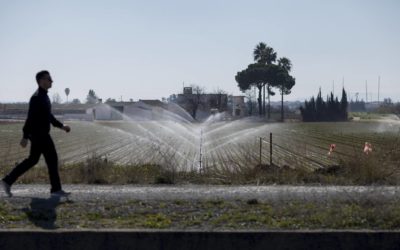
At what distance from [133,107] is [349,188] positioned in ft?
390

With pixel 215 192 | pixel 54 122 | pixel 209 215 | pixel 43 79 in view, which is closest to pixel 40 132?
pixel 54 122

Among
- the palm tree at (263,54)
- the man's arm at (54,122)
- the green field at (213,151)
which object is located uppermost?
the palm tree at (263,54)

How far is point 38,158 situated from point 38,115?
0.69 meters

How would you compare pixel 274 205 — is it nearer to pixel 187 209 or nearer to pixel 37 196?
pixel 187 209

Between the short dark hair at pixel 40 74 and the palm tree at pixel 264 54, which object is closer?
the short dark hair at pixel 40 74

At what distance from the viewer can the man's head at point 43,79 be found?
863 cm

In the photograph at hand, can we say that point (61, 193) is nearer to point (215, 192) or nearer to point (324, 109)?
point (215, 192)

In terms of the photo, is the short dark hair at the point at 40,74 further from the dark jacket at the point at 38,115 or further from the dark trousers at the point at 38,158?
the dark trousers at the point at 38,158

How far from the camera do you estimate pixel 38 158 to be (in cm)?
877

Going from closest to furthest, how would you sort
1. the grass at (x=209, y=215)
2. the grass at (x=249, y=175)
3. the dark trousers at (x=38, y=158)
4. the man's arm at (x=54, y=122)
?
the grass at (x=209, y=215), the dark trousers at (x=38, y=158), the man's arm at (x=54, y=122), the grass at (x=249, y=175)

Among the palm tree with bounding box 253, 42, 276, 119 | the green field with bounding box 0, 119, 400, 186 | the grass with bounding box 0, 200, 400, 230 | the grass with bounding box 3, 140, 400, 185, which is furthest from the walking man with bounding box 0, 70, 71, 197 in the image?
the palm tree with bounding box 253, 42, 276, 119

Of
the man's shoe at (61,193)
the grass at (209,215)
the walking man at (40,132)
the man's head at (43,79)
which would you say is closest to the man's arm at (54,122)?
the walking man at (40,132)

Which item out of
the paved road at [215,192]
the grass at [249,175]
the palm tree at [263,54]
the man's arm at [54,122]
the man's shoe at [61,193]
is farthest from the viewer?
the palm tree at [263,54]

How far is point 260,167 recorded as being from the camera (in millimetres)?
11641
